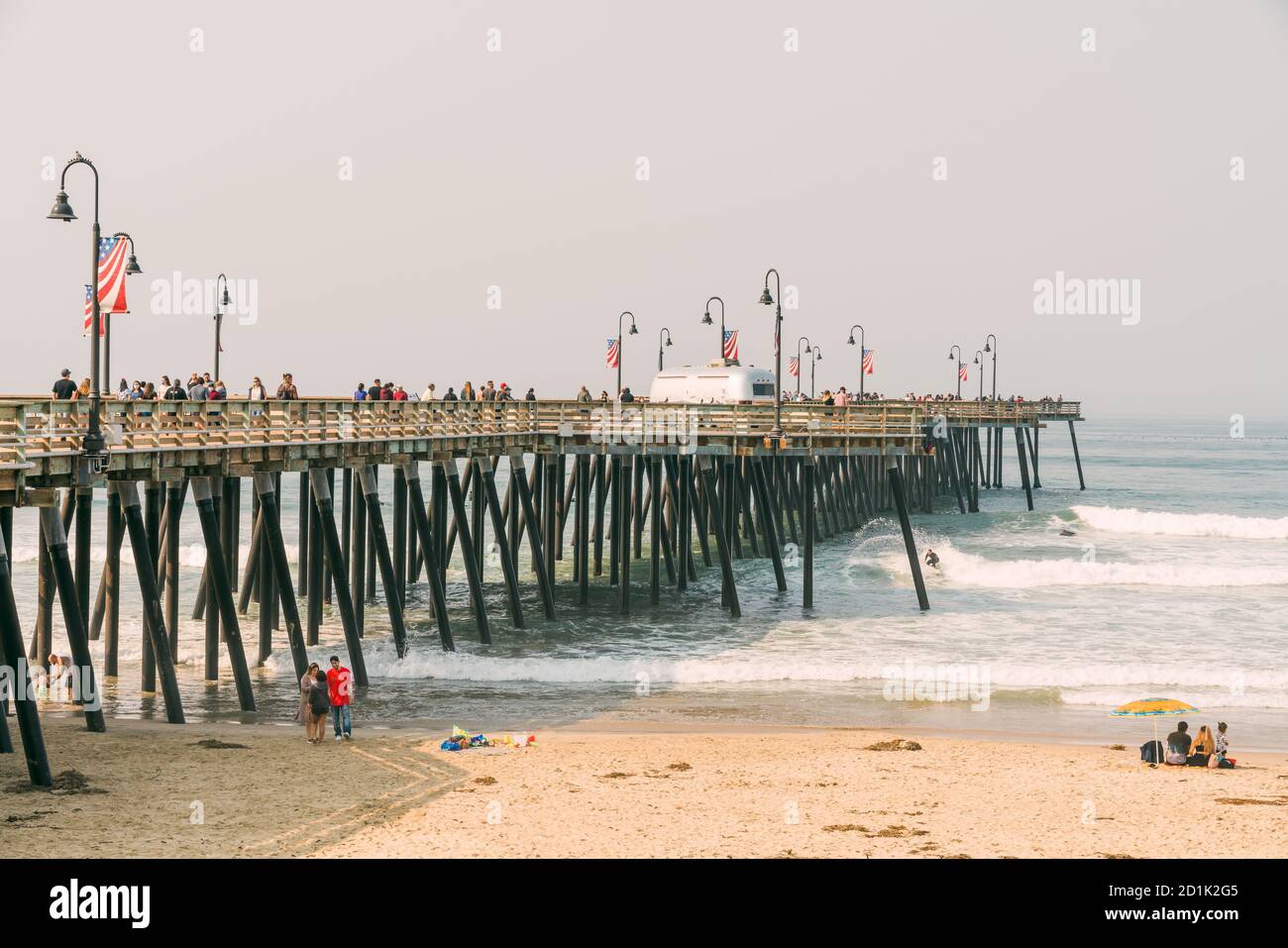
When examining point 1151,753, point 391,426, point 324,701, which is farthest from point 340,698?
point 1151,753

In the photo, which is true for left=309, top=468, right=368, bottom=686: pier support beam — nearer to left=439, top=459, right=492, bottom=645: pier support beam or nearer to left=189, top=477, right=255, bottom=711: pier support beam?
left=189, top=477, right=255, bottom=711: pier support beam

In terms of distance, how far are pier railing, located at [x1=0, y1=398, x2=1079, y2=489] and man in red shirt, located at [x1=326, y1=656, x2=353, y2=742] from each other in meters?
4.19

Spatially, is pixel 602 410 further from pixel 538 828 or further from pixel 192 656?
pixel 538 828

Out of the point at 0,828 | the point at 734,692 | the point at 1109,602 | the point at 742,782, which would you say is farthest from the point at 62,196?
the point at 1109,602

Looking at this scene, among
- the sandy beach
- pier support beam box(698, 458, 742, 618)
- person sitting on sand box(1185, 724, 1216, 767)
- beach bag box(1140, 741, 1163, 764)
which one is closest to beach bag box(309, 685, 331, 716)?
the sandy beach

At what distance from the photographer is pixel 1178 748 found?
1767 cm

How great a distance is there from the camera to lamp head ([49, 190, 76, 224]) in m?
16.5

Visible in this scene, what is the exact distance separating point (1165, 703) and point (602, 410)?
17635 millimetres

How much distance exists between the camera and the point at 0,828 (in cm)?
1236

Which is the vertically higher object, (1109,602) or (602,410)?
(602,410)

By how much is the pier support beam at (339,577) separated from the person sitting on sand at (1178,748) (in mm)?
12915

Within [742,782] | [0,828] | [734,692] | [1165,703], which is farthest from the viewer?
[734,692]

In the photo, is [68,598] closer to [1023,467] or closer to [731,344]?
[731,344]
